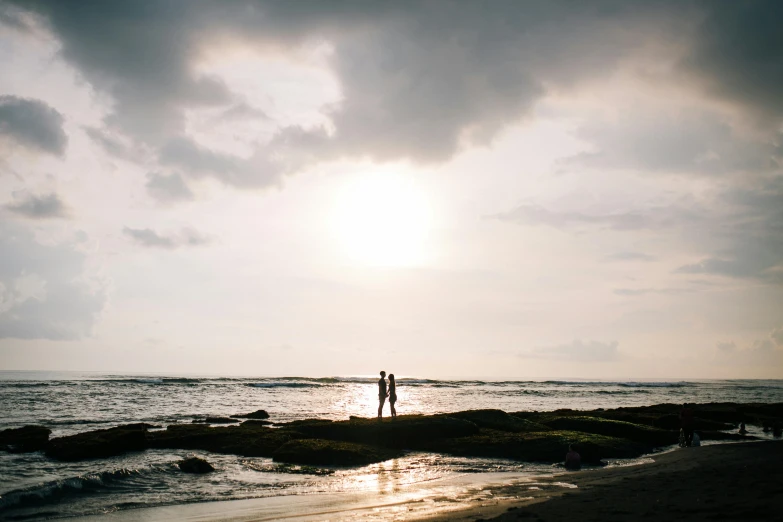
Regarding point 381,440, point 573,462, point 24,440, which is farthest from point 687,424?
point 24,440

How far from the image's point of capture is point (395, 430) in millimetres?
26562

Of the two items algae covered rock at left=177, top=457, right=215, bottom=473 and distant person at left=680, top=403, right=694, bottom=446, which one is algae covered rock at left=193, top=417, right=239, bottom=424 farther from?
distant person at left=680, top=403, right=694, bottom=446

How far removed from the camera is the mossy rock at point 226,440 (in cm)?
2461

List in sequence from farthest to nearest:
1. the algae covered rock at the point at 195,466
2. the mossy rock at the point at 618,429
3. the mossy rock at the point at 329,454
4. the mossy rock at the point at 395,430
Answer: the mossy rock at the point at 618,429
the mossy rock at the point at 395,430
the mossy rock at the point at 329,454
the algae covered rock at the point at 195,466

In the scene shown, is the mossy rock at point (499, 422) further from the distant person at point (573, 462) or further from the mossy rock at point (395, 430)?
the distant person at point (573, 462)

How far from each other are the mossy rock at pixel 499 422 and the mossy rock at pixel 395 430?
2065 mm

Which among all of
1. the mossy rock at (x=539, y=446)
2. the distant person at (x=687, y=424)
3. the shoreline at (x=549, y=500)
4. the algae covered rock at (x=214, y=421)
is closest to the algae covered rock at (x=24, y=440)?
the algae covered rock at (x=214, y=421)

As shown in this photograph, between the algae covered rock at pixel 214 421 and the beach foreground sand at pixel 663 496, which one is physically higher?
the beach foreground sand at pixel 663 496

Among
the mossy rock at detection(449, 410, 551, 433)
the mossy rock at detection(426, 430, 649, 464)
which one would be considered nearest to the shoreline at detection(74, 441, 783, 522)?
the mossy rock at detection(426, 430, 649, 464)

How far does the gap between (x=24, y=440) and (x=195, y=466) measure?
12.5 meters

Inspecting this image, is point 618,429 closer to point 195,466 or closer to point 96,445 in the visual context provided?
point 195,466

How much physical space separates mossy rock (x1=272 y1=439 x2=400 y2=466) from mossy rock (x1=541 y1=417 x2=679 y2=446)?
41.8 feet

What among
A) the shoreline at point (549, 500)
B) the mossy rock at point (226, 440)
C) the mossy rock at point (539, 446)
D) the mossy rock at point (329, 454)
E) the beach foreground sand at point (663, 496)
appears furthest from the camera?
the mossy rock at point (226, 440)

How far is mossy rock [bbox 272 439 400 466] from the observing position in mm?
21938
